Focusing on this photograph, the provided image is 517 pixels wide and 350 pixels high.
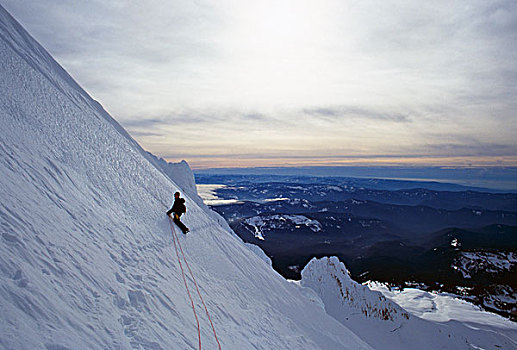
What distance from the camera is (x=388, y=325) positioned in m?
30.0

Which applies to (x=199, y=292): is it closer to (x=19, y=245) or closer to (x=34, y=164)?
(x=19, y=245)

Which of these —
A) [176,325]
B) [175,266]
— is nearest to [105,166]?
[175,266]

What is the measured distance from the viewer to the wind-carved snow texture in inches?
1110

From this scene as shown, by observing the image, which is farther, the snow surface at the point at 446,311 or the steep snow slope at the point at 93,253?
the snow surface at the point at 446,311

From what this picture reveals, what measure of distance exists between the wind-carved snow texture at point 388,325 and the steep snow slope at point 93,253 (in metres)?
17.4

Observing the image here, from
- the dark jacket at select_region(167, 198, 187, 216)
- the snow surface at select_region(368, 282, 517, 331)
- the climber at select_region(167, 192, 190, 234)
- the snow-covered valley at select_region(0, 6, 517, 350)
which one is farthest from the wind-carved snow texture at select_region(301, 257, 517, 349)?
the dark jacket at select_region(167, 198, 187, 216)

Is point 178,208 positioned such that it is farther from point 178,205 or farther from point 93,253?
point 93,253

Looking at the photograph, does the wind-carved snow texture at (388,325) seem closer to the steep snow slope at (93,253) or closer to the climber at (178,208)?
the steep snow slope at (93,253)

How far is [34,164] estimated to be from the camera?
6.82 meters

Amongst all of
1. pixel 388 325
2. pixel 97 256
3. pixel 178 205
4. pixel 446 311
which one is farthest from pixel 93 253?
pixel 446 311

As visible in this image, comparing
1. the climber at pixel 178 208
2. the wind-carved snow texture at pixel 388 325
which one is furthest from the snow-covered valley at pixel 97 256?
the wind-carved snow texture at pixel 388 325

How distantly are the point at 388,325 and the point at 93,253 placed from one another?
1340 inches

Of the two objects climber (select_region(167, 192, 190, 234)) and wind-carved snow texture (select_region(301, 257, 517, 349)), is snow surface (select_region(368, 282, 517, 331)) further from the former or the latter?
climber (select_region(167, 192, 190, 234))

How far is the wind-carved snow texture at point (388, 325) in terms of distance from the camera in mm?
28203
